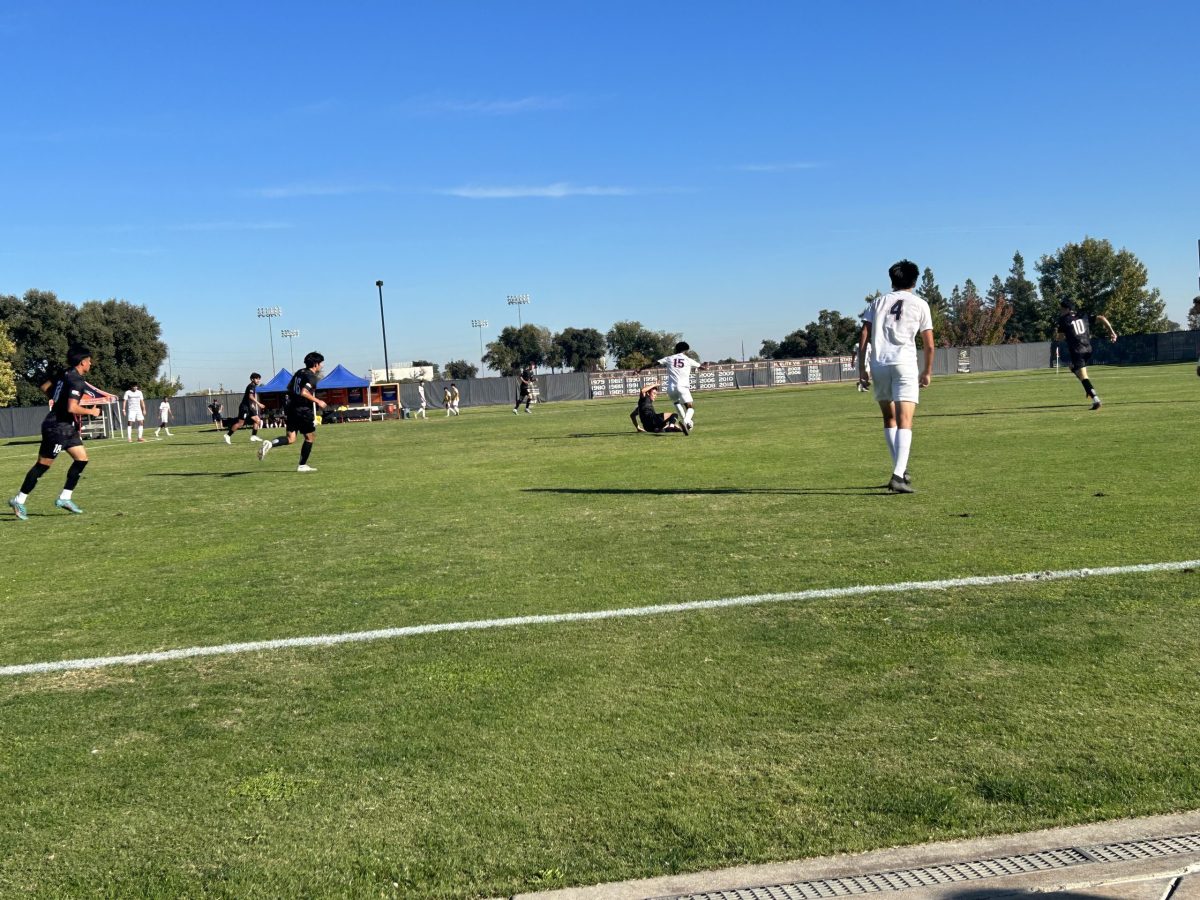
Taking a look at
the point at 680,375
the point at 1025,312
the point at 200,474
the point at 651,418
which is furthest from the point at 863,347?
the point at 1025,312

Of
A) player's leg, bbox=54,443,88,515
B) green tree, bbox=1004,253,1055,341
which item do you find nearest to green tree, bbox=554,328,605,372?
green tree, bbox=1004,253,1055,341

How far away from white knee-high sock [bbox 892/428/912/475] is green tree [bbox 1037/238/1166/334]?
10163 cm

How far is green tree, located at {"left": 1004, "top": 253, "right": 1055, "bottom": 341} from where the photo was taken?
111 meters

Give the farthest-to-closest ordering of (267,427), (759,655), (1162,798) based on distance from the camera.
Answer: (267,427), (759,655), (1162,798)

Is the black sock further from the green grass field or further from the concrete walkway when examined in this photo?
the concrete walkway

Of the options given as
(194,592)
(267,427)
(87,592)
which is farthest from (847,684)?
(267,427)

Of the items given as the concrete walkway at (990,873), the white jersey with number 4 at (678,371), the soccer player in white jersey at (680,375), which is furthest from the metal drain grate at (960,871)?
the white jersey with number 4 at (678,371)

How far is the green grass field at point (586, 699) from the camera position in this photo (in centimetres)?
297

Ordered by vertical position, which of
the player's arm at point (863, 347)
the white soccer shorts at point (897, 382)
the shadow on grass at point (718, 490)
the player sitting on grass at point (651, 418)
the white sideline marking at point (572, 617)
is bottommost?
the shadow on grass at point (718, 490)

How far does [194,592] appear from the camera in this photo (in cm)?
680

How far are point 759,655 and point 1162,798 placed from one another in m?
1.82

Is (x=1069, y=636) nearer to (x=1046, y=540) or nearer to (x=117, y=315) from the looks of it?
(x=1046, y=540)

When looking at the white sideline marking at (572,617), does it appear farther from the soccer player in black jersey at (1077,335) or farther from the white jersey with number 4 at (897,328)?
the soccer player in black jersey at (1077,335)

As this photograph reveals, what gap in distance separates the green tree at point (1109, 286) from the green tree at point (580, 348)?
62.0 meters
